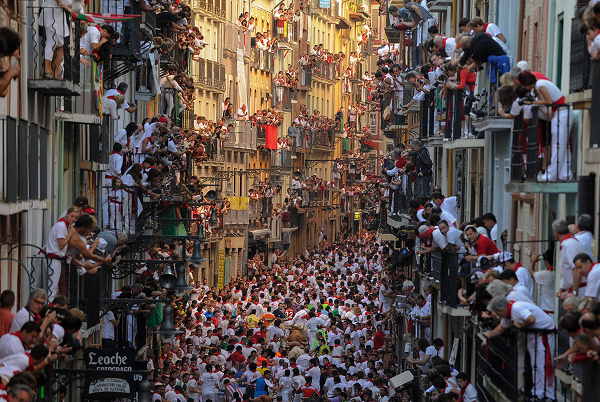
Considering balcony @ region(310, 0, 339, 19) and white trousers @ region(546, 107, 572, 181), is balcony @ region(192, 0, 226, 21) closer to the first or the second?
balcony @ region(310, 0, 339, 19)

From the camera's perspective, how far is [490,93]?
22859 millimetres

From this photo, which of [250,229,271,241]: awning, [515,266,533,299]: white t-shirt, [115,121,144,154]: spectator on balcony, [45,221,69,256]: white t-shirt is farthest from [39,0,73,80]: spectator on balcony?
[250,229,271,241]: awning

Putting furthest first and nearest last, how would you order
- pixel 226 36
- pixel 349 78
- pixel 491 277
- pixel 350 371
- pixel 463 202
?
1. pixel 349 78
2. pixel 226 36
3. pixel 350 371
4. pixel 463 202
5. pixel 491 277

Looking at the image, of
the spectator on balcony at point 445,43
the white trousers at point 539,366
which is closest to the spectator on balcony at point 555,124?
the white trousers at point 539,366

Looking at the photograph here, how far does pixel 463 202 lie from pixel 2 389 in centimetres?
1783

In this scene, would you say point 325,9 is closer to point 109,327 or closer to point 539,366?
point 109,327

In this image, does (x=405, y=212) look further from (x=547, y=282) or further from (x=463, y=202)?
(x=547, y=282)

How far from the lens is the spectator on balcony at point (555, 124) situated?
53.8 ft

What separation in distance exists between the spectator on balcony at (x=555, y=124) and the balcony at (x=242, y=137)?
46.6 meters

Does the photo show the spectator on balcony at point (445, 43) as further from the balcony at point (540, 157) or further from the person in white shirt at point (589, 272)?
the person in white shirt at point (589, 272)

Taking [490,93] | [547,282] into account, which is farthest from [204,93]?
[547,282]

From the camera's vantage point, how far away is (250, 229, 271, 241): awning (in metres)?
70.6

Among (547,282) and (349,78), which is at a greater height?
(349,78)

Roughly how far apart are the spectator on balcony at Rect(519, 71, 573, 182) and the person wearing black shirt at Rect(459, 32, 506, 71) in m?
4.85
